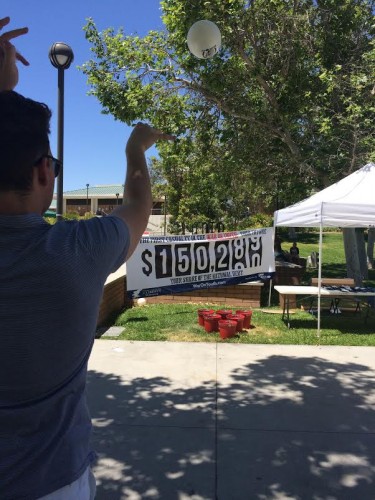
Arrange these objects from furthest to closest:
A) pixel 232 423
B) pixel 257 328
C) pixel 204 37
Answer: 1. pixel 257 328
2. pixel 204 37
3. pixel 232 423

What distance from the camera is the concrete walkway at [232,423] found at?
3.37 meters

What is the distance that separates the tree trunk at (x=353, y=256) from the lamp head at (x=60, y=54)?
866 centimetres

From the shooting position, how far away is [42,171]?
1.18 metres

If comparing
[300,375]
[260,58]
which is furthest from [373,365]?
[260,58]

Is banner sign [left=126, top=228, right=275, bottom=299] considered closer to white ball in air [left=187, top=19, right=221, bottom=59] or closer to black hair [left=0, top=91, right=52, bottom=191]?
white ball in air [left=187, top=19, right=221, bottom=59]

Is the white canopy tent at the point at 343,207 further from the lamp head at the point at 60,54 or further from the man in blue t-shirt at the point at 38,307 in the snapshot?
the man in blue t-shirt at the point at 38,307

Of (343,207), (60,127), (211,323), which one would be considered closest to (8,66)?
(60,127)

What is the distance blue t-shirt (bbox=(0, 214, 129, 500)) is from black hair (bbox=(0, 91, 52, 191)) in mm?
99

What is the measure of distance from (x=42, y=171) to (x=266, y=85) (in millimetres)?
10753

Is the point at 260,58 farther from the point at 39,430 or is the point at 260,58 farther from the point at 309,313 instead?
the point at 39,430

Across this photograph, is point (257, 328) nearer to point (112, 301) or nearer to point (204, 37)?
point (112, 301)

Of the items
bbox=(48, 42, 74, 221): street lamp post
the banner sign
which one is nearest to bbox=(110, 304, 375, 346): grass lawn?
the banner sign

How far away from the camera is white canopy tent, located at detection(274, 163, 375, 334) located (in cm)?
772

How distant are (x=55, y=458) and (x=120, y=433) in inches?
123
